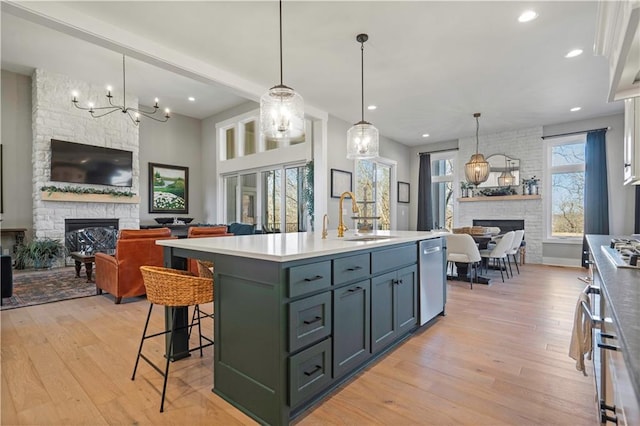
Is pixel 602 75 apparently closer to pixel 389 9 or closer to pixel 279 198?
pixel 389 9

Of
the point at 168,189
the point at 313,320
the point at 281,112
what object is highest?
the point at 281,112

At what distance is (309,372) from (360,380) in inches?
21.5

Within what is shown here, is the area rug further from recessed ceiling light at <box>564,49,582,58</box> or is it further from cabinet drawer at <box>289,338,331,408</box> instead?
recessed ceiling light at <box>564,49,582,58</box>

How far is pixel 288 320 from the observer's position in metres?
1.60

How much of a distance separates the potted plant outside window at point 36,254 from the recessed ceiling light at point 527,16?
789 cm

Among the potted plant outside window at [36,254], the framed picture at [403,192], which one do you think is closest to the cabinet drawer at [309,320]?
the potted plant outside window at [36,254]

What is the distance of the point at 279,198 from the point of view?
7340 mm

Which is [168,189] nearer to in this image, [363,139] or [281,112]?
[363,139]

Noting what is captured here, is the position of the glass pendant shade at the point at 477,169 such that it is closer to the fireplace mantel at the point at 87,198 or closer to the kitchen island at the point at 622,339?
the kitchen island at the point at 622,339

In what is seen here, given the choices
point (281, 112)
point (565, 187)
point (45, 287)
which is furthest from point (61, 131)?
point (565, 187)

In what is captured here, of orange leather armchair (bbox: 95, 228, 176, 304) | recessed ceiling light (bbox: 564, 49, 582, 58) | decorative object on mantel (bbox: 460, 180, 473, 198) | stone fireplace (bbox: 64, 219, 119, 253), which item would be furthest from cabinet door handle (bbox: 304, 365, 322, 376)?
decorative object on mantel (bbox: 460, 180, 473, 198)

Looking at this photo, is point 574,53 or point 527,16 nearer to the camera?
point 527,16

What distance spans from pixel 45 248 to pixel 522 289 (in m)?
8.04

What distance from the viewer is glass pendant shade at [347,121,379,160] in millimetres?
3740
